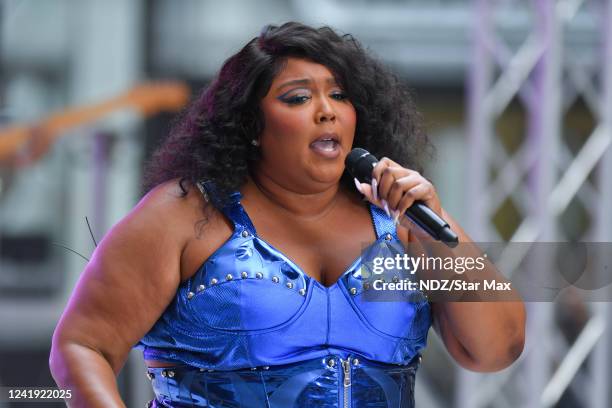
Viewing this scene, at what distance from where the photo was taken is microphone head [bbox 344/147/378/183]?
4.62ft

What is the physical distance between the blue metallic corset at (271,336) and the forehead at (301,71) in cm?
22

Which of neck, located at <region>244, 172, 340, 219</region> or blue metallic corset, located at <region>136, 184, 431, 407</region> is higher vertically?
neck, located at <region>244, 172, 340, 219</region>

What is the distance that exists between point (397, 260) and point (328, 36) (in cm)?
37

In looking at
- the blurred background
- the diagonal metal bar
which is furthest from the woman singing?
the blurred background

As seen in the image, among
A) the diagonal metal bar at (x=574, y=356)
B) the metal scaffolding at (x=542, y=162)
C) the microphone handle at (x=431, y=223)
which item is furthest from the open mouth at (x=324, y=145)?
the diagonal metal bar at (x=574, y=356)

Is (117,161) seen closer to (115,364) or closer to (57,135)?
(57,135)

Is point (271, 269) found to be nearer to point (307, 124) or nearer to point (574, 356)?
point (307, 124)

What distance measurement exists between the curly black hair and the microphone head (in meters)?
0.14

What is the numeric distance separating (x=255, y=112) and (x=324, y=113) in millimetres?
134

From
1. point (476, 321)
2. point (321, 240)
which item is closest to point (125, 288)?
point (321, 240)

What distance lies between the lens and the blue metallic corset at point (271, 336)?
4.61 feet

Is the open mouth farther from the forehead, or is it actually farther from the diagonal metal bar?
the diagonal metal bar

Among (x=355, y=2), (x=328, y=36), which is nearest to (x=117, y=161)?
A: (x=355, y=2)

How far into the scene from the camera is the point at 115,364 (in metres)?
1.42
